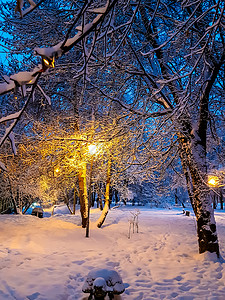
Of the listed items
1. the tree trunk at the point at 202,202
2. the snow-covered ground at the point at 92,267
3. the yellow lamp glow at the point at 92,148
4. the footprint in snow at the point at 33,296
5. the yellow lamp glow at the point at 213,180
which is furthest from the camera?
the yellow lamp glow at the point at 92,148

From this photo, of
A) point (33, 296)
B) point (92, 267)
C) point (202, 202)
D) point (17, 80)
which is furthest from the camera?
point (202, 202)

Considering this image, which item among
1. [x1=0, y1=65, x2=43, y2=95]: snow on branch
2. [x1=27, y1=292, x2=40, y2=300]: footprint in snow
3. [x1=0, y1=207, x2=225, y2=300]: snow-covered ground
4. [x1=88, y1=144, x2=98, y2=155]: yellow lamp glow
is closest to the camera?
[x1=0, y1=65, x2=43, y2=95]: snow on branch

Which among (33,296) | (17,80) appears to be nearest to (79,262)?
(33,296)

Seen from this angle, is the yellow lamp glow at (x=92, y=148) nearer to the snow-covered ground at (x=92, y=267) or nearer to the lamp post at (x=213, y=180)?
the snow-covered ground at (x=92, y=267)

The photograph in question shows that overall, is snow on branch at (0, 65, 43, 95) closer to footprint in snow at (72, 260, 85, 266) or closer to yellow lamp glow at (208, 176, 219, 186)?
yellow lamp glow at (208, 176, 219, 186)

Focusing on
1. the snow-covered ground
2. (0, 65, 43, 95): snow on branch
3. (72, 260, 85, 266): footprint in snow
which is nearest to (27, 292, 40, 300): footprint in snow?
the snow-covered ground

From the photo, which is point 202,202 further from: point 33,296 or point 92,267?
point 33,296

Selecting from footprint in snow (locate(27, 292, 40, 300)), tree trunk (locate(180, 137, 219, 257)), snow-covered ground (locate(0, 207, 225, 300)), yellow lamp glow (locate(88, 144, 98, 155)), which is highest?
yellow lamp glow (locate(88, 144, 98, 155))

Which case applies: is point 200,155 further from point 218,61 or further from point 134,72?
point 134,72

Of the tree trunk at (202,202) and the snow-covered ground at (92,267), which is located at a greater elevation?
the tree trunk at (202,202)

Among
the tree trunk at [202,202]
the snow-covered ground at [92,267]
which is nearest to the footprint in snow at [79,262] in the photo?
the snow-covered ground at [92,267]

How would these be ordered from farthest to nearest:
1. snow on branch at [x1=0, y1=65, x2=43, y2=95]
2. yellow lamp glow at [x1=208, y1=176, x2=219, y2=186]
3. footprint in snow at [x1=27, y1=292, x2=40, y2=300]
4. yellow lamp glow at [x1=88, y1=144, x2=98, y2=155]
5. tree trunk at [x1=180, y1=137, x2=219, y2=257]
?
1. yellow lamp glow at [x1=88, y1=144, x2=98, y2=155]
2. tree trunk at [x1=180, y1=137, x2=219, y2=257]
3. yellow lamp glow at [x1=208, y1=176, x2=219, y2=186]
4. footprint in snow at [x1=27, y1=292, x2=40, y2=300]
5. snow on branch at [x1=0, y1=65, x2=43, y2=95]

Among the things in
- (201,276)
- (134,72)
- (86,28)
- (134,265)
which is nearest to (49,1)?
(134,72)

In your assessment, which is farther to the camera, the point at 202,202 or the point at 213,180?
the point at 202,202
